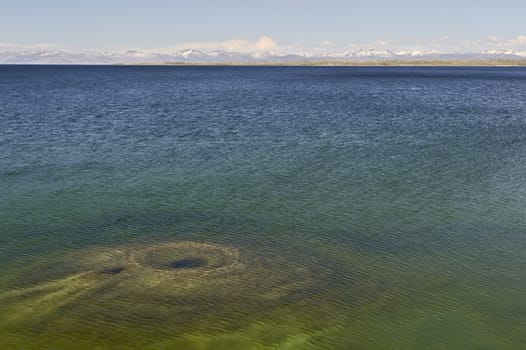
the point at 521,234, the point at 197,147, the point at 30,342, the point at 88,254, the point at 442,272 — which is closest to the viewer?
the point at 30,342

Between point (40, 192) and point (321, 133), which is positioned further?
point (321, 133)

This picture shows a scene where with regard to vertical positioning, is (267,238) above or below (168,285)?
above

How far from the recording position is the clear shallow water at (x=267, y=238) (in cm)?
1825

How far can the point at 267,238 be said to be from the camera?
26688mm

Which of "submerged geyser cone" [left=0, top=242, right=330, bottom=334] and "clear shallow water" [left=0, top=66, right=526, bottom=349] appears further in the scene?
"submerged geyser cone" [left=0, top=242, right=330, bottom=334]

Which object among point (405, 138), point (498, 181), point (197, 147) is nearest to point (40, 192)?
point (197, 147)

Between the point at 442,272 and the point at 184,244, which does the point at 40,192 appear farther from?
the point at 442,272

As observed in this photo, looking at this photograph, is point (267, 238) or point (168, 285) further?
point (267, 238)

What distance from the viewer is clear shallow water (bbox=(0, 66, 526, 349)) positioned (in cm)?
1825

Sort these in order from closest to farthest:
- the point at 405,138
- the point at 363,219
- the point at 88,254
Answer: the point at 88,254 → the point at 363,219 → the point at 405,138

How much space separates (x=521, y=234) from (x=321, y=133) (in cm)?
3183

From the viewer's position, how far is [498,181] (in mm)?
36656

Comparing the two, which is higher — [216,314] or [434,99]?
[434,99]

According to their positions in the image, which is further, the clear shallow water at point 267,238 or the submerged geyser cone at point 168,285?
the submerged geyser cone at point 168,285
